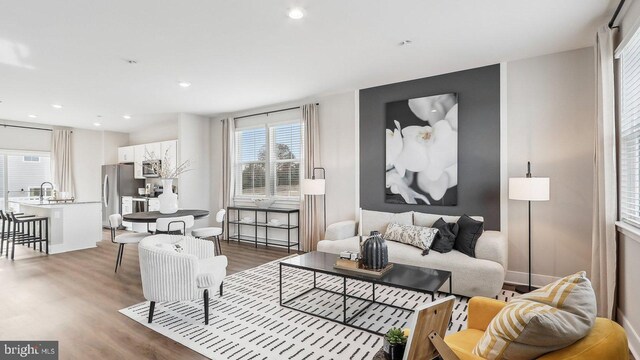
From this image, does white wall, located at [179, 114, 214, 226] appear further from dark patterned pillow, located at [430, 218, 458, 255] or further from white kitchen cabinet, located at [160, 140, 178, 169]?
dark patterned pillow, located at [430, 218, 458, 255]

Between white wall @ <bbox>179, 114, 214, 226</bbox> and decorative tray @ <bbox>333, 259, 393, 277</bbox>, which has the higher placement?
white wall @ <bbox>179, 114, 214, 226</bbox>

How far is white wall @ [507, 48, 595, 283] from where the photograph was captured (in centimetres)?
356

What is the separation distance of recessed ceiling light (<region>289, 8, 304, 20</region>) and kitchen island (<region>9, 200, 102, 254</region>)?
574 centimetres

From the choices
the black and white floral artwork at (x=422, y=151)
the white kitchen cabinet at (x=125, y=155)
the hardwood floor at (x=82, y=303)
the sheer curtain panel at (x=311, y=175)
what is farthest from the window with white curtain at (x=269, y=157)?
the white kitchen cabinet at (x=125, y=155)

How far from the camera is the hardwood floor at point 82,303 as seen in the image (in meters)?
2.48

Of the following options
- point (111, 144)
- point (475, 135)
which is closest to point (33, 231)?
point (111, 144)

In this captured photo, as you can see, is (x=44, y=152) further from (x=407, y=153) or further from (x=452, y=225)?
(x=452, y=225)

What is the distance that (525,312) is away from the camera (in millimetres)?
1283

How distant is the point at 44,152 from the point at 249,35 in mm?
7760

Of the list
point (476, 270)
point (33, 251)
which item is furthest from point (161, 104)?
point (476, 270)

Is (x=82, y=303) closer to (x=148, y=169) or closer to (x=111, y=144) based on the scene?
(x=148, y=169)

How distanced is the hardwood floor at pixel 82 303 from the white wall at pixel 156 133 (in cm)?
338

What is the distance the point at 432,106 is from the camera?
445 centimetres

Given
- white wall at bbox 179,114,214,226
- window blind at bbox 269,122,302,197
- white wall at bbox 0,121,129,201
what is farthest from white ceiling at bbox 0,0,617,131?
white wall at bbox 0,121,129,201
